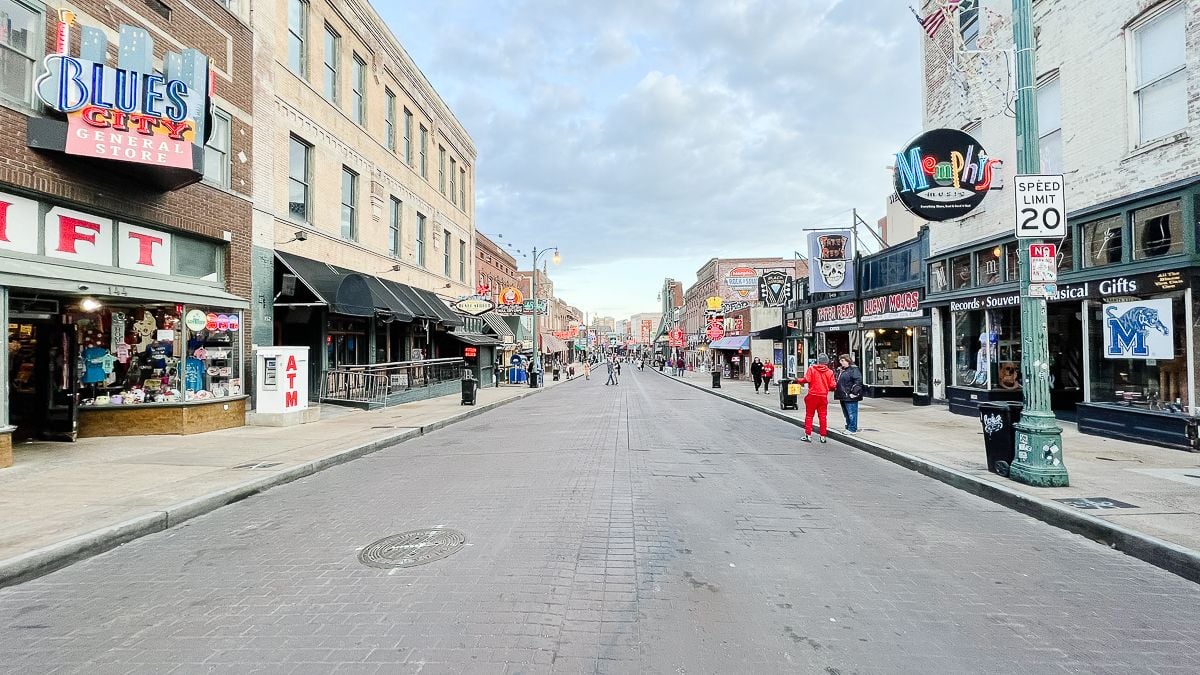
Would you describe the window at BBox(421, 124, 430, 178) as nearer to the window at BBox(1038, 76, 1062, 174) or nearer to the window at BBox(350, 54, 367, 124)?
the window at BBox(350, 54, 367, 124)

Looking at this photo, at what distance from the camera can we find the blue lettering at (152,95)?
33.2 feet

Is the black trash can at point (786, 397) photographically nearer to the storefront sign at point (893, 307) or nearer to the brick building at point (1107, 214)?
the brick building at point (1107, 214)

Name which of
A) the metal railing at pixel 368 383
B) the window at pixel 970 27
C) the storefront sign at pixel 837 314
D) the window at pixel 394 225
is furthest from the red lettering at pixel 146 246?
the storefront sign at pixel 837 314

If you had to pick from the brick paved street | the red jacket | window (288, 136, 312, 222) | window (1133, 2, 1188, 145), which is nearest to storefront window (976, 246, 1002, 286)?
window (1133, 2, 1188, 145)

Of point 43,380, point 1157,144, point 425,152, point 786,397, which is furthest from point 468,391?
point 1157,144

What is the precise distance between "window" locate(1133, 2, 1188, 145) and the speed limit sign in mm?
5384

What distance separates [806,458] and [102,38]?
13.8 m

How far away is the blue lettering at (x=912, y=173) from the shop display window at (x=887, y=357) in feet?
40.3

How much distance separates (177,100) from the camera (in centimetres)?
1049

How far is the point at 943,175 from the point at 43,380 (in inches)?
659

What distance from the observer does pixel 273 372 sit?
13070 millimetres

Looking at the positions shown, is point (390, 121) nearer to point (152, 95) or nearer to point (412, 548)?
point (152, 95)

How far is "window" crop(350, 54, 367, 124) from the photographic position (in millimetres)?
20516

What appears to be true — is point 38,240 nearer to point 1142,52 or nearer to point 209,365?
point 209,365
